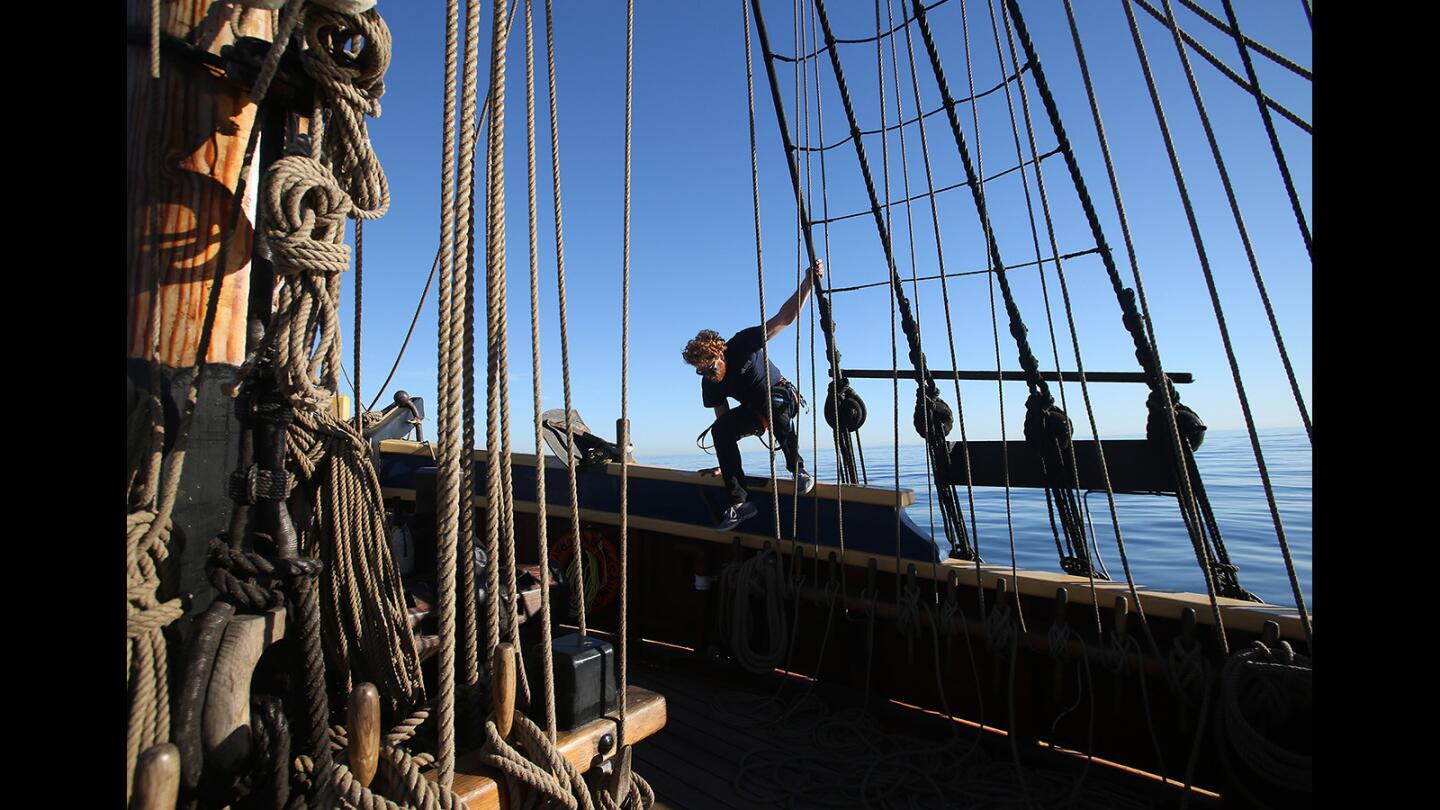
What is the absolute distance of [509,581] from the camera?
4.38ft

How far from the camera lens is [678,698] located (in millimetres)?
3674

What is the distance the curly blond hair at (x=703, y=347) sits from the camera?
415cm

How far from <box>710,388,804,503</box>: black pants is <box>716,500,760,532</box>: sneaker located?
4cm

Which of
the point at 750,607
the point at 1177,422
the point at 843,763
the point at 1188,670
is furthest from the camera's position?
the point at 750,607

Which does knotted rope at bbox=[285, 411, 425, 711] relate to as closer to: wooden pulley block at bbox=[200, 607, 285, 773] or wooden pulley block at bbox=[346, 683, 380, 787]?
wooden pulley block at bbox=[200, 607, 285, 773]

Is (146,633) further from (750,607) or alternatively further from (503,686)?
(750,607)

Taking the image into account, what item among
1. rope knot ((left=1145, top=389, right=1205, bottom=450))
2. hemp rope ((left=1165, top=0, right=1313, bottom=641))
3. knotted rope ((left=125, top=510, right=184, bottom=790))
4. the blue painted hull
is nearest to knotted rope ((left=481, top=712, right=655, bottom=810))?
knotted rope ((left=125, top=510, right=184, bottom=790))

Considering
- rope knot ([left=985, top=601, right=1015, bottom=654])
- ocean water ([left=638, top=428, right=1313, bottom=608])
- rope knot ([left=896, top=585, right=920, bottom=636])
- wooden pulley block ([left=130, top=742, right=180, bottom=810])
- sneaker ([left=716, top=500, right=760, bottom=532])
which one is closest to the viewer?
wooden pulley block ([left=130, top=742, right=180, bottom=810])

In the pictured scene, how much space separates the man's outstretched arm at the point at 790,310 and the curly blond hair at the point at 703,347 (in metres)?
0.32

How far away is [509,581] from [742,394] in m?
2.91

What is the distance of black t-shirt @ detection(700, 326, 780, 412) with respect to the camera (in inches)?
162

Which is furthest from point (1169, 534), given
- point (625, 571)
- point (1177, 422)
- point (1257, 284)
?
point (625, 571)
